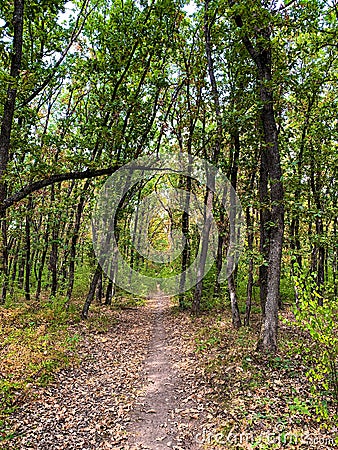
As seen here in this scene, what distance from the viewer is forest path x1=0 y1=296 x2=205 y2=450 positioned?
18.4 ft

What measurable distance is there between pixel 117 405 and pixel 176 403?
1.21 m

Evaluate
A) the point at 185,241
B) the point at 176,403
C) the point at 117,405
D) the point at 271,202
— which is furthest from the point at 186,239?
the point at 117,405

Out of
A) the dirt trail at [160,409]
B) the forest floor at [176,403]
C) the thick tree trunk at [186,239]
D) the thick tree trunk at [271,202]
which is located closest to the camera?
the forest floor at [176,403]

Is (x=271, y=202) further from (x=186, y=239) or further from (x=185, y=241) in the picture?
(x=185, y=241)

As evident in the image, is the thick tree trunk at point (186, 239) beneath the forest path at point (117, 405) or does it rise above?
above

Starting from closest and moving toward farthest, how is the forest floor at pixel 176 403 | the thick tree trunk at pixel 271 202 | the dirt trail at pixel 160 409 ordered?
1. the forest floor at pixel 176 403
2. the dirt trail at pixel 160 409
3. the thick tree trunk at pixel 271 202

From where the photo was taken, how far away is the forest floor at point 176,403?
5383 mm

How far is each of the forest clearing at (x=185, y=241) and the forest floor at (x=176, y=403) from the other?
40 millimetres

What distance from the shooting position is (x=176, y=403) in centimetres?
699

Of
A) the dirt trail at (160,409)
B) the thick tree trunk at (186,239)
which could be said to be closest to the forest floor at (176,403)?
the dirt trail at (160,409)

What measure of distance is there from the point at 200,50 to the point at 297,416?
1422 cm

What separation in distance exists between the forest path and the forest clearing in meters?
0.04

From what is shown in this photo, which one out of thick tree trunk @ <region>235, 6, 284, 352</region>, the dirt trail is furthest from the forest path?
thick tree trunk @ <region>235, 6, 284, 352</region>

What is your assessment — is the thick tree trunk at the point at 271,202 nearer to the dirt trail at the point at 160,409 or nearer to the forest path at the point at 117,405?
the forest path at the point at 117,405
